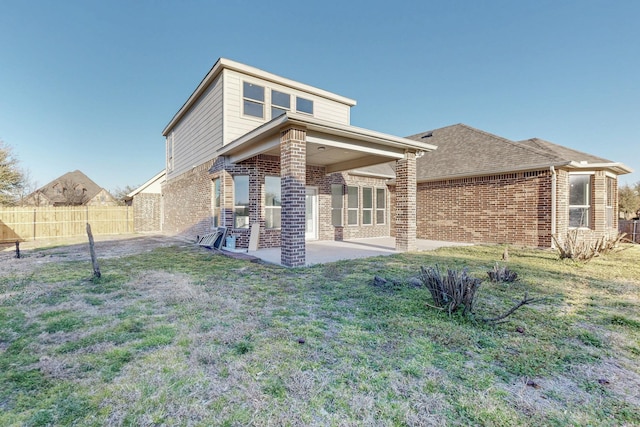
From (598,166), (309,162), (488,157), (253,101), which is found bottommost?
(598,166)

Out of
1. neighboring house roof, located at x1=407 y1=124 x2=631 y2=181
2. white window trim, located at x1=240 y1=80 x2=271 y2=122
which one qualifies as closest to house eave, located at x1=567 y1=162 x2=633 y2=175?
neighboring house roof, located at x1=407 y1=124 x2=631 y2=181

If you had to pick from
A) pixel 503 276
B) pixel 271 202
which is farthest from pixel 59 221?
pixel 503 276

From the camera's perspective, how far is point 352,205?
12992 millimetres

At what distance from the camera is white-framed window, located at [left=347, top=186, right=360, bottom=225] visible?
12.9m

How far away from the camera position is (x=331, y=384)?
6.94ft

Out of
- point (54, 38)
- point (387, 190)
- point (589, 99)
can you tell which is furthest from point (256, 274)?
point (589, 99)

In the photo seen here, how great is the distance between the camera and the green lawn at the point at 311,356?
1.83m

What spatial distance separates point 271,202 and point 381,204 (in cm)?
638

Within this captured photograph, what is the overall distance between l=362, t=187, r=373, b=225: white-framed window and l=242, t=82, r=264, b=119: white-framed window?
5980 mm

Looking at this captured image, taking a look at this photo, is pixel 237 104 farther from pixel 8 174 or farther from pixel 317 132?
pixel 8 174

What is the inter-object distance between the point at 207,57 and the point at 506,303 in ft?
47.5

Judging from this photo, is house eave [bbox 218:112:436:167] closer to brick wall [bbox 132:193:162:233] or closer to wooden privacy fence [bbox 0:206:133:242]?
brick wall [bbox 132:193:162:233]

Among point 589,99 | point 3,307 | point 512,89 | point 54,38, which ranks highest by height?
point 54,38

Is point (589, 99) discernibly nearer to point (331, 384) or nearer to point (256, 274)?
point (256, 274)
